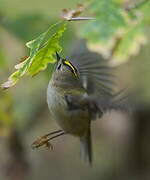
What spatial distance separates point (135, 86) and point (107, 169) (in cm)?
110

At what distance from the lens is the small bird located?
225 centimetres

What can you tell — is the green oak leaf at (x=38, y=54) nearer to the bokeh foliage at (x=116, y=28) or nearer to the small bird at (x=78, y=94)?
the small bird at (x=78, y=94)

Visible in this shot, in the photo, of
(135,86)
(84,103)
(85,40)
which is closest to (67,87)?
(84,103)

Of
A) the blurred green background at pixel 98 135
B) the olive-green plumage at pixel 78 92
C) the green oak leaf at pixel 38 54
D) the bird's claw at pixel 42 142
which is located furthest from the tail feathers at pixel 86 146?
the blurred green background at pixel 98 135

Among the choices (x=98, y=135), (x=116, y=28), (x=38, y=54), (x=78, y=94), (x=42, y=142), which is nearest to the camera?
(x=38, y=54)

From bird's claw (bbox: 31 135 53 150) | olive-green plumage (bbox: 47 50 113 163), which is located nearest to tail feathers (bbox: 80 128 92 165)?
olive-green plumage (bbox: 47 50 113 163)

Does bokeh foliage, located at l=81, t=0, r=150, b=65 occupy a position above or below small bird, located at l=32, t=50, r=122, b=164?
above

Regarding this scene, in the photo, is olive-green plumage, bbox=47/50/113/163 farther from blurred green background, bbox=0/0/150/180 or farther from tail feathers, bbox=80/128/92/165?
blurred green background, bbox=0/0/150/180

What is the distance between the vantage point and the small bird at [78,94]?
2250mm

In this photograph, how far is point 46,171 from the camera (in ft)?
20.1

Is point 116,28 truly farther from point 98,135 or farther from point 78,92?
point 98,135

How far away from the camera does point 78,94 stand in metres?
2.38

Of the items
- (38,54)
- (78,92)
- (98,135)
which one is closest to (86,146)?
(78,92)

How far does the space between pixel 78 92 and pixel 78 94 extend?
14 mm
